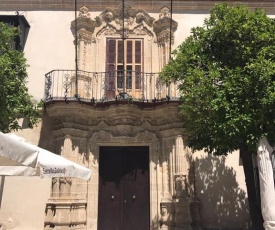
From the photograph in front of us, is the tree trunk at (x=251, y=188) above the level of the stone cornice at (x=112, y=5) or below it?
below

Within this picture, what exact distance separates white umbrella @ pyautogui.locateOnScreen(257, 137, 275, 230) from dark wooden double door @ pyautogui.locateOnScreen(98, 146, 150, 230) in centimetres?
428

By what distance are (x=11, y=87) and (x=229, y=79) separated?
485 centimetres

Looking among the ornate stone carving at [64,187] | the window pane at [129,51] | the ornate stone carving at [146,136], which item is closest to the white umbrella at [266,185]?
the ornate stone carving at [146,136]

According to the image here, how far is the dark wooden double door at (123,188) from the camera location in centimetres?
1084

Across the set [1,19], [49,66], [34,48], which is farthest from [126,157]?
[1,19]

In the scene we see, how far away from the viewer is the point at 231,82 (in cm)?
765

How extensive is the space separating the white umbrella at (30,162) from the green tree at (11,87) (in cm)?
245

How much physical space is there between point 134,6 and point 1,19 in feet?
14.1

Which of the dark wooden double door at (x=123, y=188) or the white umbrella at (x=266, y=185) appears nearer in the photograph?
the white umbrella at (x=266, y=185)

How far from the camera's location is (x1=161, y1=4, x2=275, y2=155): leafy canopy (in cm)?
740

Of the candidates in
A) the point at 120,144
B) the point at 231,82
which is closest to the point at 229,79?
the point at 231,82

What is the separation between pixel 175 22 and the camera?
11859mm

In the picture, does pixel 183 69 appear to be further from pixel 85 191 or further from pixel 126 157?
pixel 85 191

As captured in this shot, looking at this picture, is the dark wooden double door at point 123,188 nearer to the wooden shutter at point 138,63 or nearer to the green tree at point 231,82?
the wooden shutter at point 138,63
